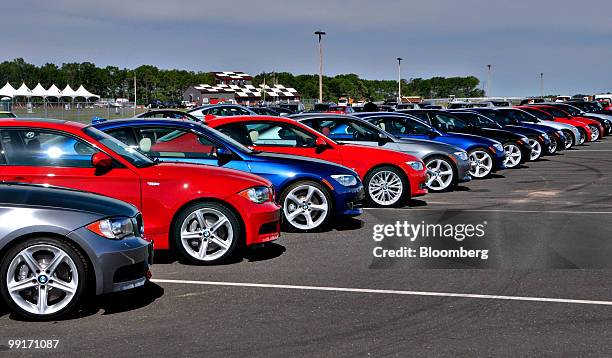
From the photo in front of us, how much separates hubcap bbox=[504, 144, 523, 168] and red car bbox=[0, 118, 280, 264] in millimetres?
14257

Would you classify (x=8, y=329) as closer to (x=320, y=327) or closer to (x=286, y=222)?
(x=320, y=327)

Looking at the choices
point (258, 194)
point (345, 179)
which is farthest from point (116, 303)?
point (345, 179)

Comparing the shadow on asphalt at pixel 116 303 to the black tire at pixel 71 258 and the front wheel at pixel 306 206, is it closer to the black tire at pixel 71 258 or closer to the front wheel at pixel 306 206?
the black tire at pixel 71 258

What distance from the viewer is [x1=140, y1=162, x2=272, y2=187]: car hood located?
8.60 m

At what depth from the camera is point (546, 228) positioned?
37.0 feet

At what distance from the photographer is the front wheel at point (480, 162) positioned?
747 inches

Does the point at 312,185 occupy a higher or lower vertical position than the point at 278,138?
lower

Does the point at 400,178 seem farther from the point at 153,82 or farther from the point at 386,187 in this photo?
the point at 153,82

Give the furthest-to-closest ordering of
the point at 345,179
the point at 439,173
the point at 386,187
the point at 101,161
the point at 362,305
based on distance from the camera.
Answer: the point at 439,173 < the point at 386,187 < the point at 345,179 < the point at 101,161 < the point at 362,305

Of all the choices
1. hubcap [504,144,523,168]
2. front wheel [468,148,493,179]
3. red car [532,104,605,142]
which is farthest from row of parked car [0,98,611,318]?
red car [532,104,605,142]

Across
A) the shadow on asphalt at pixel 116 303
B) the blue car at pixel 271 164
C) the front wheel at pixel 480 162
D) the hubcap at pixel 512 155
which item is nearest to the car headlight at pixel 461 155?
the front wheel at pixel 480 162

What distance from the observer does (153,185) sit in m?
8.54

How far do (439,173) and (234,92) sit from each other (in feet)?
501

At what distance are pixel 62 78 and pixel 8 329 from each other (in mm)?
159341
